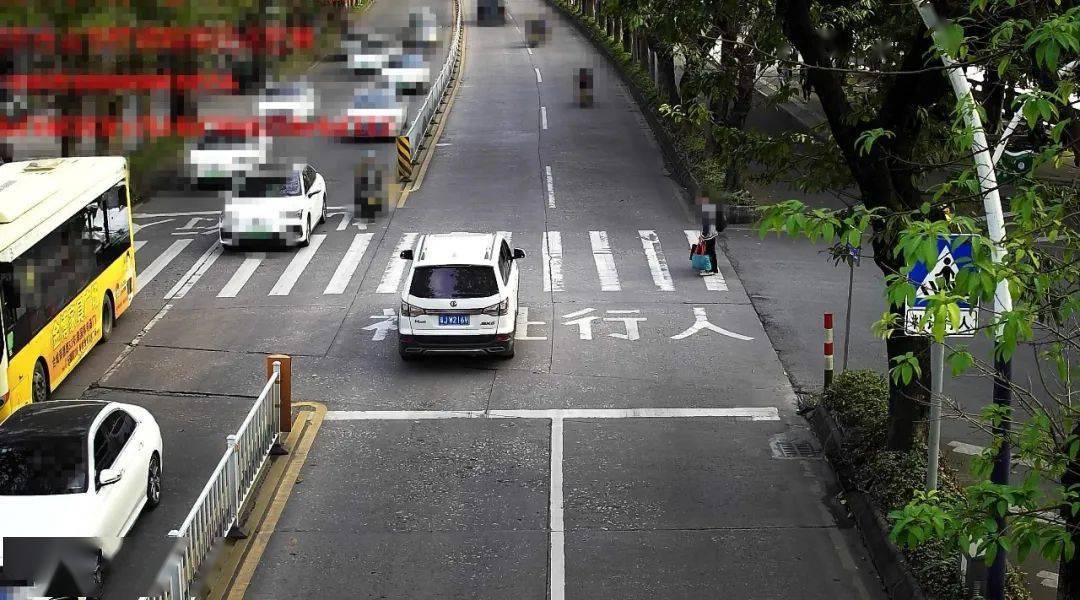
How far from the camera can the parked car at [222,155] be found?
27.4m

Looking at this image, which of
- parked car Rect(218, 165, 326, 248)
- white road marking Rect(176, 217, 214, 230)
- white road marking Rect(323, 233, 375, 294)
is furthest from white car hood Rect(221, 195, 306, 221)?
white road marking Rect(176, 217, 214, 230)

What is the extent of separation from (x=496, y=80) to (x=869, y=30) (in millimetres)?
36529

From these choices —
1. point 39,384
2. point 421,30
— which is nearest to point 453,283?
point 39,384

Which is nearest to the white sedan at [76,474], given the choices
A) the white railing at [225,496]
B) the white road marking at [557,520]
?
the white railing at [225,496]

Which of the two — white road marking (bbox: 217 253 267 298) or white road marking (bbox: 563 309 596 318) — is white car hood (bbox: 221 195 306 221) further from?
white road marking (bbox: 563 309 596 318)

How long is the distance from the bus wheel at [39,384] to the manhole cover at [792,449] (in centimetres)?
942

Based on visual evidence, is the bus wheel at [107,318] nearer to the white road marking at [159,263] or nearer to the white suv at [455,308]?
the white road marking at [159,263]

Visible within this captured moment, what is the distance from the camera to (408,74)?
45.4 m

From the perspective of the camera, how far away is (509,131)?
38.9 m

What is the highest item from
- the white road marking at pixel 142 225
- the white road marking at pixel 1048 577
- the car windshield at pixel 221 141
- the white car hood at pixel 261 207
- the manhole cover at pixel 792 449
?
the car windshield at pixel 221 141

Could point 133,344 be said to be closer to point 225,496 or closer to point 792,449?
point 225,496

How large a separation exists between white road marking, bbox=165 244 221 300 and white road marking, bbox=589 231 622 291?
295 inches

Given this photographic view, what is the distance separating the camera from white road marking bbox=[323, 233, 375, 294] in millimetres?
22359

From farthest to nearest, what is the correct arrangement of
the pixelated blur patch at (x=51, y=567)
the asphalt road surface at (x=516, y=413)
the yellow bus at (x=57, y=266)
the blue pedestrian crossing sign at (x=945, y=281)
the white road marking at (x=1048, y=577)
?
the yellow bus at (x=57, y=266), the asphalt road surface at (x=516, y=413), the white road marking at (x=1048, y=577), the pixelated blur patch at (x=51, y=567), the blue pedestrian crossing sign at (x=945, y=281)
